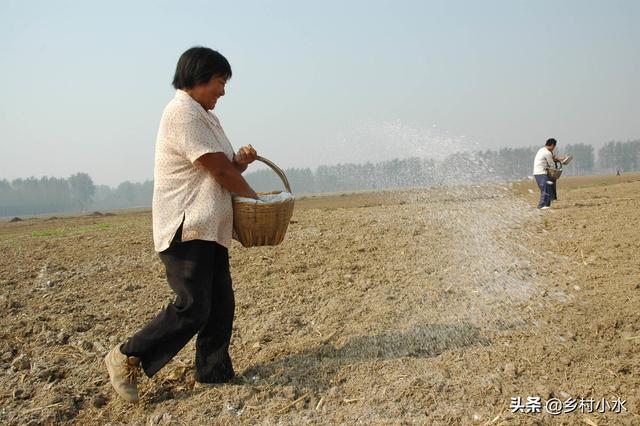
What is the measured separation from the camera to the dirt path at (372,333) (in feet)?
8.01

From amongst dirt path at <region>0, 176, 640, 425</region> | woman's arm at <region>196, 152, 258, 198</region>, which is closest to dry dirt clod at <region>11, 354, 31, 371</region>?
dirt path at <region>0, 176, 640, 425</region>

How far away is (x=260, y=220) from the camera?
99.3 inches

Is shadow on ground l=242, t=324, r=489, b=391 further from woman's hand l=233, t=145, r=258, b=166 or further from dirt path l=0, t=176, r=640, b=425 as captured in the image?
woman's hand l=233, t=145, r=258, b=166

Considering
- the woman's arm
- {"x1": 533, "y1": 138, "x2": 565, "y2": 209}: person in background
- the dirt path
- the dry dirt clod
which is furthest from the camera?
{"x1": 533, "y1": 138, "x2": 565, "y2": 209}: person in background

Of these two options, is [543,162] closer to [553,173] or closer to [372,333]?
[553,173]

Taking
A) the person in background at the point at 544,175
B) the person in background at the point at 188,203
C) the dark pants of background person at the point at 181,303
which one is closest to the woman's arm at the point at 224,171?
the person in background at the point at 188,203

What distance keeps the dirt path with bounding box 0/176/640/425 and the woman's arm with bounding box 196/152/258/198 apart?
103 centimetres

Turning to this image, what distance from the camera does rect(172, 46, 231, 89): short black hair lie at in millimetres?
2391

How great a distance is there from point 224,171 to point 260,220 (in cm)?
32

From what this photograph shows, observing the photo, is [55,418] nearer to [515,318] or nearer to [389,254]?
[515,318]

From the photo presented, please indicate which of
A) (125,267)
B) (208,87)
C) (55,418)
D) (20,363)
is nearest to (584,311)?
(208,87)

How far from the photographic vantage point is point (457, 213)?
9.25 meters

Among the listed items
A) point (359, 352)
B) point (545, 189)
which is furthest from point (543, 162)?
point (359, 352)

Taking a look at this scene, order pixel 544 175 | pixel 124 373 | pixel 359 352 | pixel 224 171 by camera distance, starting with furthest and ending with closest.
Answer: pixel 544 175
pixel 359 352
pixel 124 373
pixel 224 171
